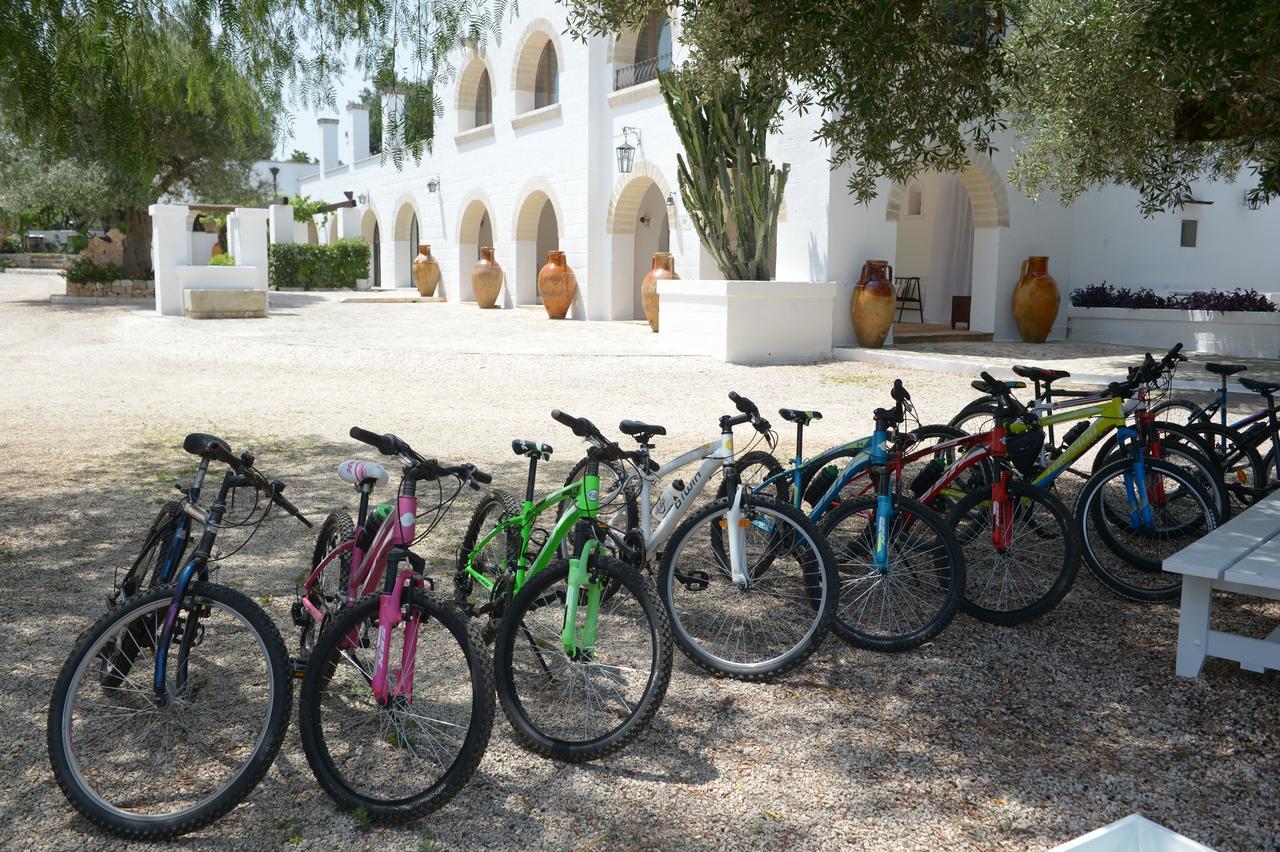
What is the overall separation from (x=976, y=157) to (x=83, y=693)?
45.6 ft

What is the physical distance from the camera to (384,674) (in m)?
2.58

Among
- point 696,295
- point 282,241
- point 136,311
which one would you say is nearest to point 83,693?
point 696,295

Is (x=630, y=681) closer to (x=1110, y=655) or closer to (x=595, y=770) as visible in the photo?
(x=595, y=770)

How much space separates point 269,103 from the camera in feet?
17.3

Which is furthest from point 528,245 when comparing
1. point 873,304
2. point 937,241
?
point 873,304

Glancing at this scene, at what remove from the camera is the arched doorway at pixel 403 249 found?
28.5 m

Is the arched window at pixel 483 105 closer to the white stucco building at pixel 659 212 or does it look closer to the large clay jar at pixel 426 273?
the white stucco building at pixel 659 212

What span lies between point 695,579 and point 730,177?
1052 cm

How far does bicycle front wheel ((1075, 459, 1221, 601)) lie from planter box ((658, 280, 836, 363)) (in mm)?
7763

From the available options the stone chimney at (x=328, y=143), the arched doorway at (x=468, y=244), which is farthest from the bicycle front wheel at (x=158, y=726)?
the stone chimney at (x=328, y=143)

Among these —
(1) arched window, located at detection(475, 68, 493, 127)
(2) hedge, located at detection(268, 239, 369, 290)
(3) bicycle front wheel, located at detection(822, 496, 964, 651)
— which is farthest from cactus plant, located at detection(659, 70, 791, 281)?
(2) hedge, located at detection(268, 239, 369, 290)

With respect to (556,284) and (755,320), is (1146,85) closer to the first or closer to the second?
(755,320)

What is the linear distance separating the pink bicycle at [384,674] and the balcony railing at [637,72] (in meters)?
16.0

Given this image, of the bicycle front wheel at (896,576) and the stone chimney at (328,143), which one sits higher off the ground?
the stone chimney at (328,143)
